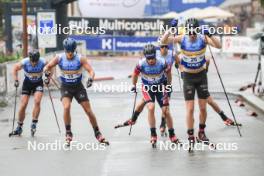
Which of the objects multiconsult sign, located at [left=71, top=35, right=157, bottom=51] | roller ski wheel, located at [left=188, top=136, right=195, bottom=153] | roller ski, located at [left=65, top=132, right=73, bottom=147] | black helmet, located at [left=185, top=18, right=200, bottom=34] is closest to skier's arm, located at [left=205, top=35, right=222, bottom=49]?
black helmet, located at [left=185, top=18, right=200, bottom=34]

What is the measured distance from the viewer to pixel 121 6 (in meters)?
58.0

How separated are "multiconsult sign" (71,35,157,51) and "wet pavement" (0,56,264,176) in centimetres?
2843

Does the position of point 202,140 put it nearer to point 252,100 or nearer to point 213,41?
point 213,41

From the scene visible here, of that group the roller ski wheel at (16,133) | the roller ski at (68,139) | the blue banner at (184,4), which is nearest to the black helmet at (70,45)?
the roller ski at (68,139)

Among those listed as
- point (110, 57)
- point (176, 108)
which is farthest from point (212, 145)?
point (110, 57)

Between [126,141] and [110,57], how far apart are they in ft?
117

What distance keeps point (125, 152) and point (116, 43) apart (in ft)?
122

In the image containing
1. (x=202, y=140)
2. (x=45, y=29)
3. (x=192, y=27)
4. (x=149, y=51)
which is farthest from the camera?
(x=45, y=29)

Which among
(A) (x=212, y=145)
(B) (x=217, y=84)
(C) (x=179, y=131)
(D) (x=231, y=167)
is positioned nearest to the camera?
(D) (x=231, y=167)

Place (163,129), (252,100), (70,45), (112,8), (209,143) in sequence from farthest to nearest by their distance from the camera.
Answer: (112,8)
(252,100)
(163,129)
(209,143)
(70,45)

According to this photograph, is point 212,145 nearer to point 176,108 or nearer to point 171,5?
point 176,108

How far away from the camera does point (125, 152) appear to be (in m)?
12.6

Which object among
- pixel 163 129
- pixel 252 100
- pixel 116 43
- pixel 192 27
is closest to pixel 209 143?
pixel 163 129

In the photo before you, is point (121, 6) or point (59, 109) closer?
point (59, 109)
